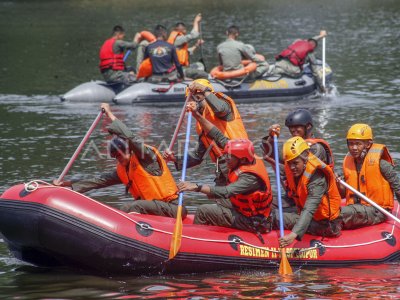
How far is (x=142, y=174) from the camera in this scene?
1038cm

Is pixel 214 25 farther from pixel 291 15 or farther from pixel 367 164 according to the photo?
pixel 367 164

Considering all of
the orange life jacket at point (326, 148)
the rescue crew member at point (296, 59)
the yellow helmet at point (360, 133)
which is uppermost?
the rescue crew member at point (296, 59)

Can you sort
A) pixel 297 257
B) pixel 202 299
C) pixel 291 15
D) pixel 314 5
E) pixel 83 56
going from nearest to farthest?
pixel 202 299, pixel 297 257, pixel 83 56, pixel 291 15, pixel 314 5

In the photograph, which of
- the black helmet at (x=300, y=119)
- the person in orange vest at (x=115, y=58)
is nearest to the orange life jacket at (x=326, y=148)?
the black helmet at (x=300, y=119)

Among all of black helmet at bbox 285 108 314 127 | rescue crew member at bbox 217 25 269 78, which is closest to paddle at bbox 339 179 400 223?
black helmet at bbox 285 108 314 127

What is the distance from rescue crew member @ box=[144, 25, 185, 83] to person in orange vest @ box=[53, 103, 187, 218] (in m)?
9.78

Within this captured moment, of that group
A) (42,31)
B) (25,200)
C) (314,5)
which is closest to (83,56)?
(42,31)

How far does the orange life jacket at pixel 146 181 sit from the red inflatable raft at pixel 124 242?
38cm

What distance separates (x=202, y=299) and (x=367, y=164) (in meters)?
2.66

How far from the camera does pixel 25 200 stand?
962cm

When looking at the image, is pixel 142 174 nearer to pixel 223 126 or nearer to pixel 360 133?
pixel 223 126

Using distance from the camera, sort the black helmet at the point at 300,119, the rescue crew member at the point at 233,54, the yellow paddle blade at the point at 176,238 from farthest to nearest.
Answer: the rescue crew member at the point at 233,54
the black helmet at the point at 300,119
the yellow paddle blade at the point at 176,238

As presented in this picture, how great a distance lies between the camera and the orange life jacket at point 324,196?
9905 millimetres

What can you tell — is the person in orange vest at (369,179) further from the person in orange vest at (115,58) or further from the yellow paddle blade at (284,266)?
the person in orange vest at (115,58)
